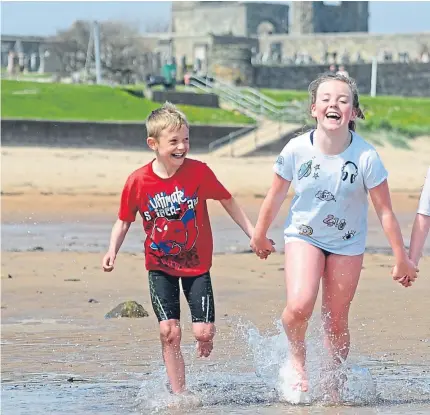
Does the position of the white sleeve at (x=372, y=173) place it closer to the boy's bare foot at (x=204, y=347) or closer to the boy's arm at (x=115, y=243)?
the boy's bare foot at (x=204, y=347)

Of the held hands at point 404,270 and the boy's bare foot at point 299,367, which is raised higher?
the held hands at point 404,270

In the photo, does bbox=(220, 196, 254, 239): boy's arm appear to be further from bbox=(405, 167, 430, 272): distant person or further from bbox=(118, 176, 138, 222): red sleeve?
bbox=(405, 167, 430, 272): distant person

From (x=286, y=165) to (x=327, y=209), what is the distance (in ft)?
1.01

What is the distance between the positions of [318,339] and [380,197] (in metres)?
0.98

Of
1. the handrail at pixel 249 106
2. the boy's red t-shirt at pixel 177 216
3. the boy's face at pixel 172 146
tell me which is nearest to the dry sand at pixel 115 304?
the boy's red t-shirt at pixel 177 216

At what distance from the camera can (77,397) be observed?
6.48 m

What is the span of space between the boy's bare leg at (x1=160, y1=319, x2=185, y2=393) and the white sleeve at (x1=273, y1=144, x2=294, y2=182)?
3.05ft

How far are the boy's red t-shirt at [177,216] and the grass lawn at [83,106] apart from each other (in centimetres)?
2028

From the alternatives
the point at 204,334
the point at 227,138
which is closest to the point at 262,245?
the point at 204,334

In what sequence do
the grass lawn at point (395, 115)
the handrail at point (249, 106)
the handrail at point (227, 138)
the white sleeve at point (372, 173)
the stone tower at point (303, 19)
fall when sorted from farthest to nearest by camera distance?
the stone tower at point (303, 19), the grass lawn at point (395, 115), the handrail at point (249, 106), the handrail at point (227, 138), the white sleeve at point (372, 173)

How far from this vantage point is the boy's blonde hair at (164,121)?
6363 mm

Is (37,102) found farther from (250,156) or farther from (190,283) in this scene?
(190,283)

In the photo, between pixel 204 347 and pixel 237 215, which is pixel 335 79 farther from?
pixel 204 347

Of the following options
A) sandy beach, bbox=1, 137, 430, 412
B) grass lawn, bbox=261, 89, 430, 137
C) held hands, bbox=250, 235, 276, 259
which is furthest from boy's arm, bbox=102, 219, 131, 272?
grass lawn, bbox=261, 89, 430, 137
